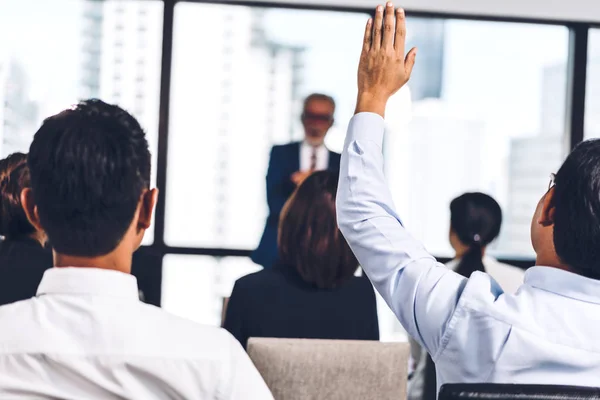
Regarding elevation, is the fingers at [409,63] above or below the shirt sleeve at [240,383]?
above

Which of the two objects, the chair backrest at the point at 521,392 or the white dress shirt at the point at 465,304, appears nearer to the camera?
the chair backrest at the point at 521,392

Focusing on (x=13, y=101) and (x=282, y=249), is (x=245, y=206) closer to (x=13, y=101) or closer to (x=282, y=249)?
(x=13, y=101)

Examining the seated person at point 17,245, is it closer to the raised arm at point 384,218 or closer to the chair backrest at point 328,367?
the chair backrest at point 328,367

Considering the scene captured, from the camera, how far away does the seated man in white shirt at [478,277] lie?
120 cm

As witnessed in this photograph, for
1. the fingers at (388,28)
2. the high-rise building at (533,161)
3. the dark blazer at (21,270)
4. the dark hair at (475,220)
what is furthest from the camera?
the high-rise building at (533,161)

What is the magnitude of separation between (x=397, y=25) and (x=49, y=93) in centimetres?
402

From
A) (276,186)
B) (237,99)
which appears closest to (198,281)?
(276,186)

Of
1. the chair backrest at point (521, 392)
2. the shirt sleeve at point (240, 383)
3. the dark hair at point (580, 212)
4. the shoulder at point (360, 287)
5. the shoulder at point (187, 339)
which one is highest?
the dark hair at point (580, 212)

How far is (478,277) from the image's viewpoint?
123 centimetres

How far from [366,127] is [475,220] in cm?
238

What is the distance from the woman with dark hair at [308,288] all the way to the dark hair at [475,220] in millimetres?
1138

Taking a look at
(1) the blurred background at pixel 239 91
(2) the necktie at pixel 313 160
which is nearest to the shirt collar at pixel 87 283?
(2) the necktie at pixel 313 160

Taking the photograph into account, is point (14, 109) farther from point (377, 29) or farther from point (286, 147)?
point (377, 29)

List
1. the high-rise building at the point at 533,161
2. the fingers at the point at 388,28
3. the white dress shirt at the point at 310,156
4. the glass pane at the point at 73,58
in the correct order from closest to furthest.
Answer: the fingers at the point at 388,28 < the white dress shirt at the point at 310,156 < the glass pane at the point at 73,58 < the high-rise building at the point at 533,161
